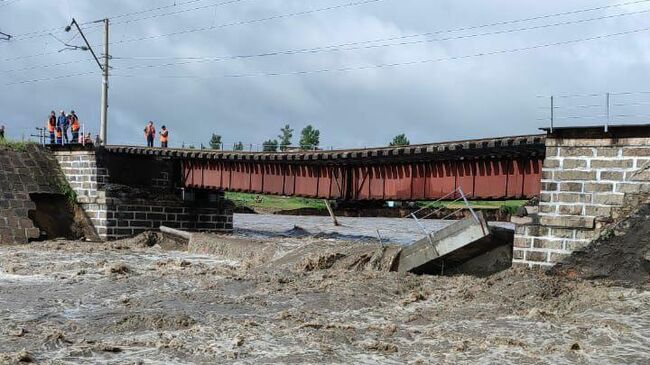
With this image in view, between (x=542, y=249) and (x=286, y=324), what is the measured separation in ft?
20.9

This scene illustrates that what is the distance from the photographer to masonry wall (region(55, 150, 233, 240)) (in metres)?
30.7

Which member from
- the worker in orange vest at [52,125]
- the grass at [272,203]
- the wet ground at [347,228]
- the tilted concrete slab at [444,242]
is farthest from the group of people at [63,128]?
the grass at [272,203]

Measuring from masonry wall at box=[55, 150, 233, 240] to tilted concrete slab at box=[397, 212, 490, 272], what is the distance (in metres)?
16.6

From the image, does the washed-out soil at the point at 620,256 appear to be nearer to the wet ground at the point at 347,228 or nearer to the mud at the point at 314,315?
the mud at the point at 314,315

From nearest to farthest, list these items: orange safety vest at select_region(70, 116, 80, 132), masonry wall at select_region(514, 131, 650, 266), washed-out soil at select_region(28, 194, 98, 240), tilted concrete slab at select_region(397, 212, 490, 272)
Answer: masonry wall at select_region(514, 131, 650, 266) < tilted concrete slab at select_region(397, 212, 490, 272) < washed-out soil at select_region(28, 194, 98, 240) < orange safety vest at select_region(70, 116, 80, 132)

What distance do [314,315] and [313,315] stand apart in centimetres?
2

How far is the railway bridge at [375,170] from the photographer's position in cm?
2027

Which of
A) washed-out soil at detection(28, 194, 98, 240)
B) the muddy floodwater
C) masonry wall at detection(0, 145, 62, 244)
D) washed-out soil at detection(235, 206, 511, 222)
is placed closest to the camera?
the muddy floodwater

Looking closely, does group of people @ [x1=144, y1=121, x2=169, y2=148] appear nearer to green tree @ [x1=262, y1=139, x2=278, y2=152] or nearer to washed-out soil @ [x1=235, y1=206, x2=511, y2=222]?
green tree @ [x1=262, y1=139, x2=278, y2=152]

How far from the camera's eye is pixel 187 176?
3222 cm

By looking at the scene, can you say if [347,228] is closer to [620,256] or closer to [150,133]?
[150,133]

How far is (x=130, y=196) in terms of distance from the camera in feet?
103

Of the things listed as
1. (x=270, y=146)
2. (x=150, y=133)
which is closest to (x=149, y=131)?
(x=150, y=133)

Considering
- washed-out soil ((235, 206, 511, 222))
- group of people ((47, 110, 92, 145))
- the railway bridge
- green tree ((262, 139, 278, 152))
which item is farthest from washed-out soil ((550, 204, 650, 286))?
washed-out soil ((235, 206, 511, 222))
